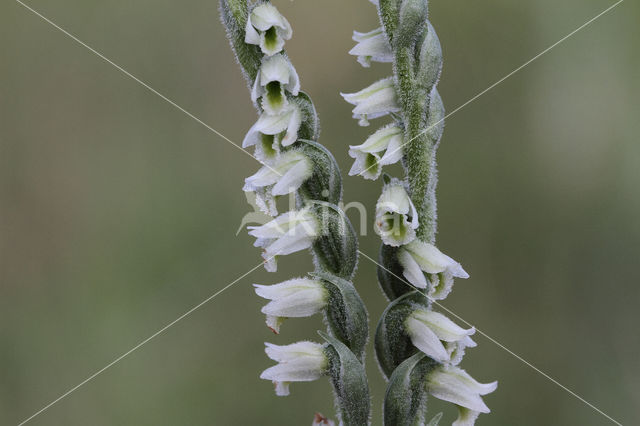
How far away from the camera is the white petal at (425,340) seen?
1.70 m

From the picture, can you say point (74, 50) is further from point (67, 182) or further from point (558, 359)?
point (558, 359)

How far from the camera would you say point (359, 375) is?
5.65 ft

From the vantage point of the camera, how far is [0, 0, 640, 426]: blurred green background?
3.78 metres

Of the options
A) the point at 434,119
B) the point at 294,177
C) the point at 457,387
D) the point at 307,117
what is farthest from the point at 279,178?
the point at 457,387

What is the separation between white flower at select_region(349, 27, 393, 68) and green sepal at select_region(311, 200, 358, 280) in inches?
15.8

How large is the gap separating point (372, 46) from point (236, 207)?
2324 millimetres

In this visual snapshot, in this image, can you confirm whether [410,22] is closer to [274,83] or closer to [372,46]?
[372,46]

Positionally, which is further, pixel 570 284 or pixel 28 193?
pixel 28 193

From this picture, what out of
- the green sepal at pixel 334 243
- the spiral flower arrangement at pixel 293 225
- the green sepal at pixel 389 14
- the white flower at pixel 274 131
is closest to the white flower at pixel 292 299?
the spiral flower arrangement at pixel 293 225

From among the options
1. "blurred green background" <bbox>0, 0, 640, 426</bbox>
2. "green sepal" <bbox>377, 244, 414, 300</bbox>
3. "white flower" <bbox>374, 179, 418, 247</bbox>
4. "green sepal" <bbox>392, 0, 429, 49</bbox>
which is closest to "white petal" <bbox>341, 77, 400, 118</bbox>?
"green sepal" <bbox>392, 0, 429, 49</bbox>

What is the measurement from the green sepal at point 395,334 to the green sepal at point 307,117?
19.4 inches

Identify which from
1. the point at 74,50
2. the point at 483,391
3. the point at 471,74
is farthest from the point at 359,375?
the point at 74,50

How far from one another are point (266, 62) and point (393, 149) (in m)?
0.38

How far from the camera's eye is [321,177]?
1.86 metres
